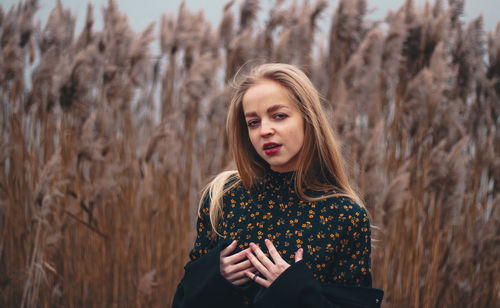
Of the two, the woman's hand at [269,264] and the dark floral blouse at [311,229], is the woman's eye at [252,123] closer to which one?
the dark floral blouse at [311,229]

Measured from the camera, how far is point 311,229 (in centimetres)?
97

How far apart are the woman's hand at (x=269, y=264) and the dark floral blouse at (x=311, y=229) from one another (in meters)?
0.05

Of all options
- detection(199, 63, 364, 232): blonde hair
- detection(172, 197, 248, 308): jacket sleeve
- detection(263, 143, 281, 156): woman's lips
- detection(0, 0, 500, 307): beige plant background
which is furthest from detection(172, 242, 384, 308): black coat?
detection(0, 0, 500, 307): beige plant background

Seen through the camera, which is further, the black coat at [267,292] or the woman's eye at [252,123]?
the woman's eye at [252,123]

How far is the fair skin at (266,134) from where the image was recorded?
37.8 inches

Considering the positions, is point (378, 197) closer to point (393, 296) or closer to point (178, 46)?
point (393, 296)

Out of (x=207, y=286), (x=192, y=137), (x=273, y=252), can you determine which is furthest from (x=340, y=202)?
(x=192, y=137)

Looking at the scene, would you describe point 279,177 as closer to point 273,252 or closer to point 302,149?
point 302,149

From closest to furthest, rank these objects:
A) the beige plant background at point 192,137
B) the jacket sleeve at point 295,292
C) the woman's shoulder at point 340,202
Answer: the jacket sleeve at point 295,292 → the woman's shoulder at point 340,202 → the beige plant background at point 192,137

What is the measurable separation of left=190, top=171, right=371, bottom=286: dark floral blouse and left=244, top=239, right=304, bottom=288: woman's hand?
48 millimetres

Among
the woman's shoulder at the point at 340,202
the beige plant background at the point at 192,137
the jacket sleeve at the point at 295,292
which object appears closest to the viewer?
the jacket sleeve at the point at 295,292

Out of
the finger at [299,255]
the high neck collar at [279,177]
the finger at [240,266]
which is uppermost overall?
the high neck collar at [279,177]

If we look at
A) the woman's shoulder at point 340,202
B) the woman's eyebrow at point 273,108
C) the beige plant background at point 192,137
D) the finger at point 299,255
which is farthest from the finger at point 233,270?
the beige plant background at point 192,137

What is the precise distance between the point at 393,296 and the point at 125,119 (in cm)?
160
